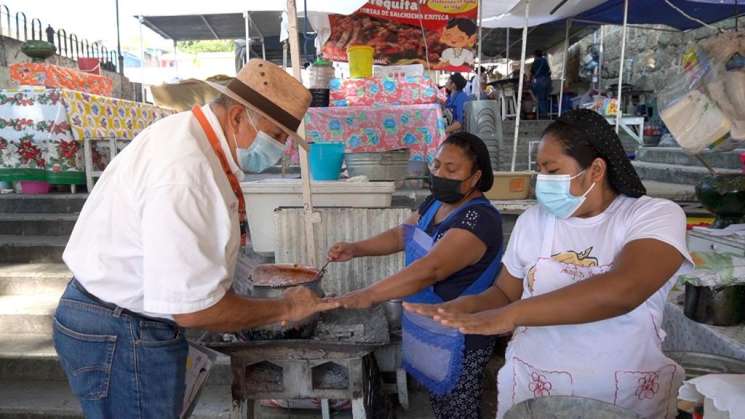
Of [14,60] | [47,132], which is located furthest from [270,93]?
[14,60]

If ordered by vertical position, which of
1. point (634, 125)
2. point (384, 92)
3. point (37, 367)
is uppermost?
point (384, 92)

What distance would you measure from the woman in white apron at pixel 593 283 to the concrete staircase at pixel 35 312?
88.5 inches

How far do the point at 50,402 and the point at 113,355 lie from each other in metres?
2.09

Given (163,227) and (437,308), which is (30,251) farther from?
(437,308)

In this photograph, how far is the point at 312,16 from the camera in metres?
6.69

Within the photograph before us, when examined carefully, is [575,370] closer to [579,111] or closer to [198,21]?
[579,111]

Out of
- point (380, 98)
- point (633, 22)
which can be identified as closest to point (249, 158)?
point (380, 98)

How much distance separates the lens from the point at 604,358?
1543mm

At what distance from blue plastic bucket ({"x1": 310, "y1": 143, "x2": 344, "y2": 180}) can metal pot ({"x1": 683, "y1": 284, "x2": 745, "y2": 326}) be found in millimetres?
2159

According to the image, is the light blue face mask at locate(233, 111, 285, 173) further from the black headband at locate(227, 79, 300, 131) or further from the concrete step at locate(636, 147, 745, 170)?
the concrete step at locate(636, 147, 745, 170)

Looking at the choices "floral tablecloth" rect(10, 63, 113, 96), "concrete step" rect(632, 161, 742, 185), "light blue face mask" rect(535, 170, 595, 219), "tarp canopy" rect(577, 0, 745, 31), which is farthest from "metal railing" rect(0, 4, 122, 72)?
"tarp canopy" rect(577, 0, 745, 31)

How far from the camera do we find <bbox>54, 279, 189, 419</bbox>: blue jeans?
1.65 meters

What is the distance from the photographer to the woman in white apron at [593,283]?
1.41m

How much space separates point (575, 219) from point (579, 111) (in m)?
0.35
